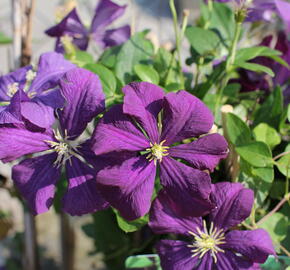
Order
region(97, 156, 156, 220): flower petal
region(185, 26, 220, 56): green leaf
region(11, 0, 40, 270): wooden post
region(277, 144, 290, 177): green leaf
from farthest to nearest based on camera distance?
region(11, 0, 40, 270): wooden post
region(185, 26, 220, 56): green leaf
region(277, 144, 290, 177): green leaf
region(97, 156, 156, 220): flower petal

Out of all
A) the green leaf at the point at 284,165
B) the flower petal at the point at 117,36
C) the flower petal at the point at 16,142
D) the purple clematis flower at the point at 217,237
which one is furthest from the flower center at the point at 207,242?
the flower petal at the point at 117,36

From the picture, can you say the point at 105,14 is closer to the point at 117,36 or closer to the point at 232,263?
the point at 117,36

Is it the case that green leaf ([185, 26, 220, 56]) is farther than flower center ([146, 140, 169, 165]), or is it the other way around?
green leaf ([185, 26, 220, 56])

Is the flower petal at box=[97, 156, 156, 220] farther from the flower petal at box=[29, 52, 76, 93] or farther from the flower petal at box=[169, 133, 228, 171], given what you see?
the flower petal at box=[29, 52, 76, 93]

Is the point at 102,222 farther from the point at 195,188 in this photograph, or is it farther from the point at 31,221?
the point at 195,188

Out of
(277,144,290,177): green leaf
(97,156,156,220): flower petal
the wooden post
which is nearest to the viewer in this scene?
(97,156,156,220): flower petal

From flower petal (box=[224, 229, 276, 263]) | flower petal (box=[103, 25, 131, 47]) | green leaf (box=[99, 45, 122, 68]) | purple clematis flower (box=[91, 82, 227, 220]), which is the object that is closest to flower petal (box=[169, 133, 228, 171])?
purple clematis flower (box=[91, 82, 227, 220])
